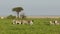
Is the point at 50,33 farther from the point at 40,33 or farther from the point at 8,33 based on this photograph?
the point at 8,33

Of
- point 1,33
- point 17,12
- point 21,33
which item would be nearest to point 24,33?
point 21,33

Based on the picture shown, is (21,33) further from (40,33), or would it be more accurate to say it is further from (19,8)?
(19,8)

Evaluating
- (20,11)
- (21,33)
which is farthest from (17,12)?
(21,33)

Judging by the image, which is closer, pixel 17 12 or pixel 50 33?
pixel 50 33

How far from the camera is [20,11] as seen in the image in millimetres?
48375

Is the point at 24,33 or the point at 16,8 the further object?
the point at 16,8

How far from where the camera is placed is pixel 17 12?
4809 cm

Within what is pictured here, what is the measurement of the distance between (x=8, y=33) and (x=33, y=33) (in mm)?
1496

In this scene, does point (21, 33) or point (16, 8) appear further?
point (16, 8)

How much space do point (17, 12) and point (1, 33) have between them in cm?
3536

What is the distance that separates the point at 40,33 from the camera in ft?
42.3

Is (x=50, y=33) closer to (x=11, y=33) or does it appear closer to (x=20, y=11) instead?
(x=11, y=33)

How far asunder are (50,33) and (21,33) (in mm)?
1754

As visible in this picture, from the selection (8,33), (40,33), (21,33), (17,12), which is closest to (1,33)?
(8,33)
